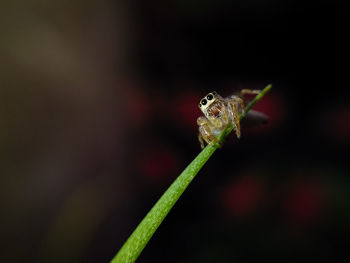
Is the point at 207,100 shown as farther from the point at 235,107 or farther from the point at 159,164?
the point at 159,164

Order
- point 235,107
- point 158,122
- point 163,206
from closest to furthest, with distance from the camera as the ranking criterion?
1. point 163,206
2. point 235,107
3. point 158,122

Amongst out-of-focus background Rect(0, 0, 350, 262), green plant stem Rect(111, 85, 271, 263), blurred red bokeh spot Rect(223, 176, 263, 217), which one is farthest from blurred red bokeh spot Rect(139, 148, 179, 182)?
green plant stem Rect(111, 85, 271, 263)

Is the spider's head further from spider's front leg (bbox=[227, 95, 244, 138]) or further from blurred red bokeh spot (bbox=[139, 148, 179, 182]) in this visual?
blurred red bokeh spot (bbox=[139, 148, 179, 182])

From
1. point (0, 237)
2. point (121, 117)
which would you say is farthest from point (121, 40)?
point (0, 237)

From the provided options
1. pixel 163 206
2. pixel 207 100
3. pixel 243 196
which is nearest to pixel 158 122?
pixel 243 196

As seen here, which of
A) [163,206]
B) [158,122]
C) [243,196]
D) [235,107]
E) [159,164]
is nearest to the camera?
[163,206]
